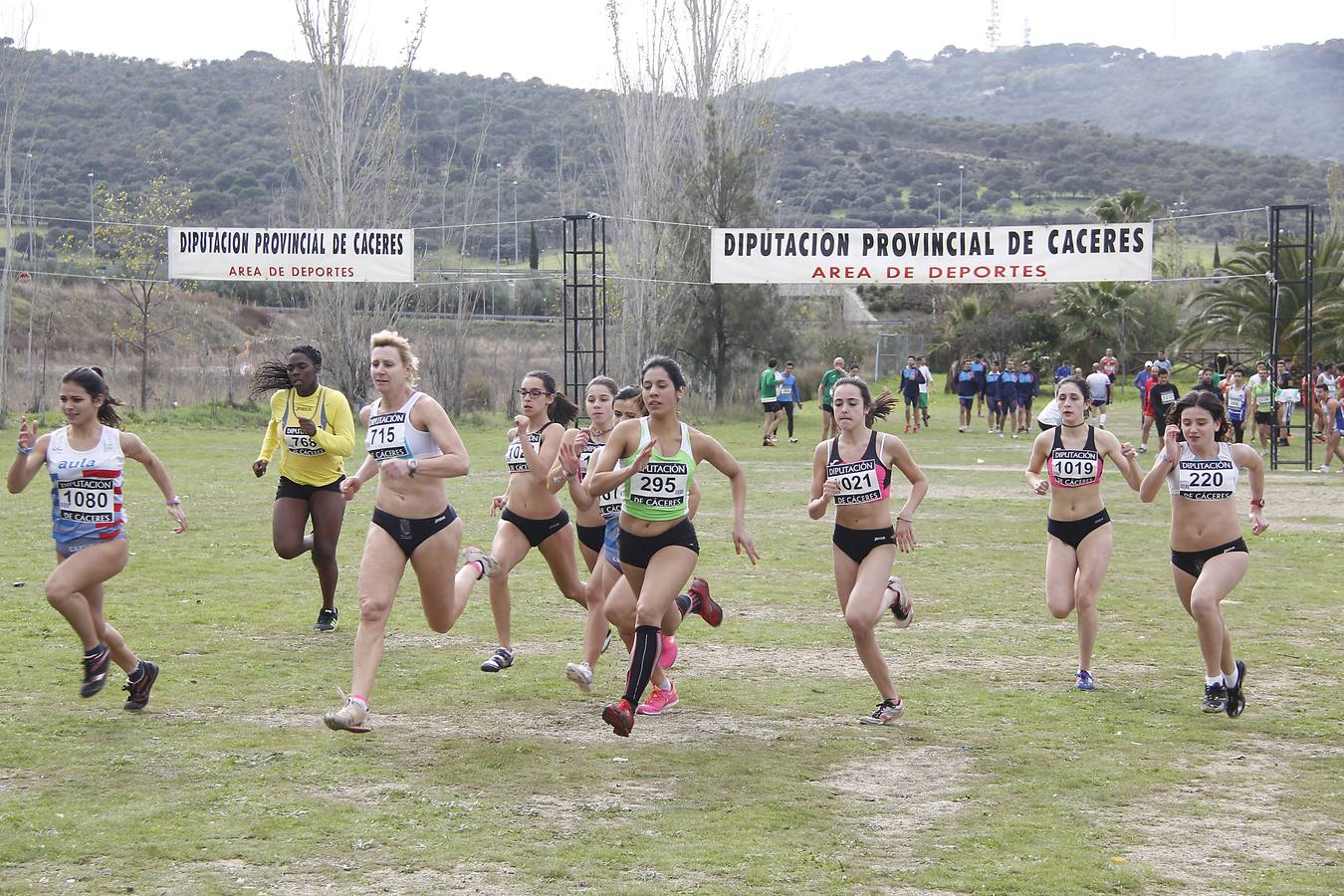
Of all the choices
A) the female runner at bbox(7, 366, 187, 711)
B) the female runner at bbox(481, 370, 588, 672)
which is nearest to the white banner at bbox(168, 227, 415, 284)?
the female runner at bbox(481, 370, 588, 672)

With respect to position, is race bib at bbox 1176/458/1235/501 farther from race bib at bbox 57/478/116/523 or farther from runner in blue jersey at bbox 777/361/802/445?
runner in blue jersey at bbox 777/361/802/445

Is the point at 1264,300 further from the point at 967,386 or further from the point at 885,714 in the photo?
the point at 885,714

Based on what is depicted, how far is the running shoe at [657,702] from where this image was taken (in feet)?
27.3

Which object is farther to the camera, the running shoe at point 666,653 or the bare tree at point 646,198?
the bare tree at point 646,198

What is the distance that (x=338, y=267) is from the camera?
29.9 meters

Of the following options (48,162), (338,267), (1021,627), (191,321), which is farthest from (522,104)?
(1021,627)

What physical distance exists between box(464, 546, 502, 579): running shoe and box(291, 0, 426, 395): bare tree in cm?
3045

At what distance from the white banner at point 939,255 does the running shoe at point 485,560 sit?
1773 cm

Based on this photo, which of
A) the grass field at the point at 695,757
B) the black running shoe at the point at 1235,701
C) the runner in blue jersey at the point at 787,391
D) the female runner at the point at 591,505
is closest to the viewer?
the grass field at the point at 695,757

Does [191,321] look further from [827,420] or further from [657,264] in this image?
[827,420]

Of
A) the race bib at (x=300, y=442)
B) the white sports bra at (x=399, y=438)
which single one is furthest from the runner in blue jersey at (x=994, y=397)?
the white sports bra at (x=399, y=438)

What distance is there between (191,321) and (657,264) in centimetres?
1932

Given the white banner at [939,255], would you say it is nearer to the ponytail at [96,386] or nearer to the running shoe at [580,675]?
the running shoe at [580,675]

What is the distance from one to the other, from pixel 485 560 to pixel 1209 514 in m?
4.22
